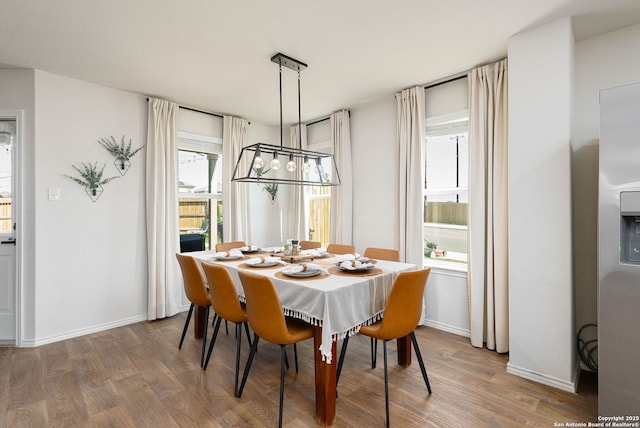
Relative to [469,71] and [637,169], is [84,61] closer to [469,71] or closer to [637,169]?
[469,71]

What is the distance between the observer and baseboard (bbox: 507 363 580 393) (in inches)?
88.5

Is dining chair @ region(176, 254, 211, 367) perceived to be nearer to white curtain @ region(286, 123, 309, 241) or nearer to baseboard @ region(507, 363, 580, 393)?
white curtain @ region(286, 123, 309, 241)

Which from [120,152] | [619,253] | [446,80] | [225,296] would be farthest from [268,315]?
[446,80]

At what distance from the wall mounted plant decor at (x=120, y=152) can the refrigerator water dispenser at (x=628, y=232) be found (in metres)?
4.38

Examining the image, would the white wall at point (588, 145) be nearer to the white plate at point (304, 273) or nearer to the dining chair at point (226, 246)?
the white plate at point (304, 273)

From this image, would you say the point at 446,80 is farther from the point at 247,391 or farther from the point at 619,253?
the point at 247,391

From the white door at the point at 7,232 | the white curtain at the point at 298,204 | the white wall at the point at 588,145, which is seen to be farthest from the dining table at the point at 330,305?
the white door at the point at 7,232

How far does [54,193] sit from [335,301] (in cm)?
311

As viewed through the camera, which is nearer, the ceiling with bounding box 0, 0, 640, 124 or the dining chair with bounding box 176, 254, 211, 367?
the ceiling with bounding box 0, 0, 640, 124

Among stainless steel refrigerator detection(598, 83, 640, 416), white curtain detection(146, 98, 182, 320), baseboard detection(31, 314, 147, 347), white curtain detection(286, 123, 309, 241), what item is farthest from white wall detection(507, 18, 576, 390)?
baseboard detection(31, 314, 147, 347)

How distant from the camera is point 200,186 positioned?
14.5 ft

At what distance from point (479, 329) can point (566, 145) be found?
1.75 meters

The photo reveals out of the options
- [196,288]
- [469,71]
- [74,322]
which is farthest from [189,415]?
[469,71]

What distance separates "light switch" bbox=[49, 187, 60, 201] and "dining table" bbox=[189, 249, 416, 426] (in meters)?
2.32
